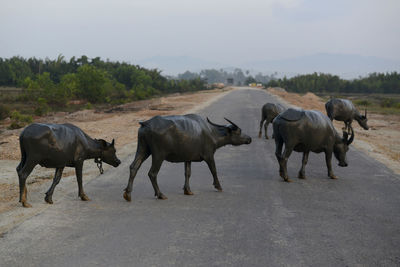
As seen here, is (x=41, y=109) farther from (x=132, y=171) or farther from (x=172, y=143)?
(x=172, y=143)

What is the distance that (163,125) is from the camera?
7.75m

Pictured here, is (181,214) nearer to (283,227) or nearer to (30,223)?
(283,227)

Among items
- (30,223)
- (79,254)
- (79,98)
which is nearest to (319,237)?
(79,254)

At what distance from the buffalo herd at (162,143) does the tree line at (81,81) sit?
2718 centimetres

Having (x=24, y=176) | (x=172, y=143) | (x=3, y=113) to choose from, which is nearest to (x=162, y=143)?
(x=172, y=143)

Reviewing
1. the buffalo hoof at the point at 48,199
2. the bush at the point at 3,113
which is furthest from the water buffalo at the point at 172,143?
the bush at the point at 3,113

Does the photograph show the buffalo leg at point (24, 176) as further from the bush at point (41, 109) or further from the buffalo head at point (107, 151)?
the bush at point (41, 109)

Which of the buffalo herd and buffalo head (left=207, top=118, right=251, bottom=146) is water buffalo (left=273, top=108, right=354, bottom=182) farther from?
buffalo head (left=207, top=118, right=251, bottom=146)

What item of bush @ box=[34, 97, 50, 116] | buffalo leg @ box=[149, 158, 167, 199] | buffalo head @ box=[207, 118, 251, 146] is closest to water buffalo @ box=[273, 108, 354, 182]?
buffalo head @ box=[207, 118, 251, 146]

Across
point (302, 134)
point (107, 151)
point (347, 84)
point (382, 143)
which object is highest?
point (302, 134)

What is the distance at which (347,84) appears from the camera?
87312mm

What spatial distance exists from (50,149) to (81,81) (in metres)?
33.0

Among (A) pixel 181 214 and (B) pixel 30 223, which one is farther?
(A) pixel 181 214

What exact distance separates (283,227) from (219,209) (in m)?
1.30
